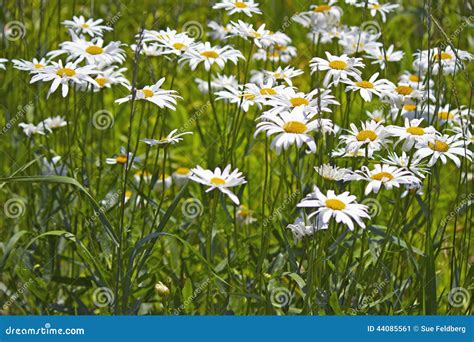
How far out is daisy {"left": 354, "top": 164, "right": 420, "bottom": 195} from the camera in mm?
1446

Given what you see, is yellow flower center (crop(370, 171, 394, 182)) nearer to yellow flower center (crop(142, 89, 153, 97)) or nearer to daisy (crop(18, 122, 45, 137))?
yellow flower center (crop(142, 89, 153, 97))

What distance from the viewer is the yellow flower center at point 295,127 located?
144 cm

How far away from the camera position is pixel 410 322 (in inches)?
60.0

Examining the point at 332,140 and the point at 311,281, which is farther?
the point at 332,140

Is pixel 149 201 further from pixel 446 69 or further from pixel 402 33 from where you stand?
pixel 402 33

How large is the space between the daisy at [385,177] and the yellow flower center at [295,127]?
0.14 m

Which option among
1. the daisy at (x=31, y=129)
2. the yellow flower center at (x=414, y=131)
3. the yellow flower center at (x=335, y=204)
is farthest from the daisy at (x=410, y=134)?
the daisy at (x=31, y=129)

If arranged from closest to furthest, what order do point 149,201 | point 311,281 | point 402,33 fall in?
point 311,281 < point 149,201 < point 402,33

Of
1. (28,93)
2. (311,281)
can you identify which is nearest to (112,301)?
(311,281)

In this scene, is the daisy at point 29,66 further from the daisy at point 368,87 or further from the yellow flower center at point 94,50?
the daisy at point 368,87

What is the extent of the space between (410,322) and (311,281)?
24cm

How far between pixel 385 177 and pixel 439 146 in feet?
0.61

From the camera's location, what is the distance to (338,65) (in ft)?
5.62

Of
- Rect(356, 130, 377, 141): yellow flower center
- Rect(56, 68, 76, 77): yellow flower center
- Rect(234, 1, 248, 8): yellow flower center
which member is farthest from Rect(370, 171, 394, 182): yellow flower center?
Rect(234, 1, 248, 8): yellow flower center
